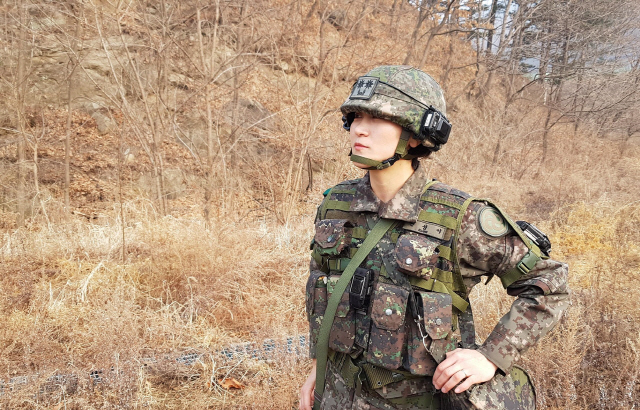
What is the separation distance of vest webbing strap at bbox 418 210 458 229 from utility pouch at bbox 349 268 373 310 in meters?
0.29

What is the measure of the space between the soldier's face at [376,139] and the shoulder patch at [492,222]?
1.32 ft

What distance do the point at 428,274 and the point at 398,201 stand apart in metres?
0.30

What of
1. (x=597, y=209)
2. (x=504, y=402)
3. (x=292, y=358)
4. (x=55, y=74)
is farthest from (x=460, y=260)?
(x=55, y=74)

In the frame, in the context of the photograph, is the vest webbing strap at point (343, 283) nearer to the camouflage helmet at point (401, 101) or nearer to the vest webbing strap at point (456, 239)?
the vest webbing strap at point (456, 239)

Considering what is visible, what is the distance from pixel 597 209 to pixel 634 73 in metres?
11.4

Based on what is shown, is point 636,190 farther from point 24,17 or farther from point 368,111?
point 24,17

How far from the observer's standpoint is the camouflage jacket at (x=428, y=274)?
4.74 feet

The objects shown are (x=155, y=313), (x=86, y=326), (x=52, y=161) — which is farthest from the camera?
(x=52, y=161)

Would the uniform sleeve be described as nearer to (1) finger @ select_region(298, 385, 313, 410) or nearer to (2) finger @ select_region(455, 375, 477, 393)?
(2) finger @ select_region(455, 375, 477, 393)

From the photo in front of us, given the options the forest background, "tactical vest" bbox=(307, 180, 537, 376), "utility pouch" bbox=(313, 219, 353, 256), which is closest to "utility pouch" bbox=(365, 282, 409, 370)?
"tactical vest" bbox=(307, 180, 537, 376)

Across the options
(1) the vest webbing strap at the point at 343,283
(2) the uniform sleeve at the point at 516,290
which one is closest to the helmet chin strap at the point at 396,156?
(1) the vest webbing strap at the point at 343,283

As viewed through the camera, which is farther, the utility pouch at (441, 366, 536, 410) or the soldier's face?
the soldier's face

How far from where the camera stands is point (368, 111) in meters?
1.64

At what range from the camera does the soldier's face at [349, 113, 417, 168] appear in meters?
1.65
